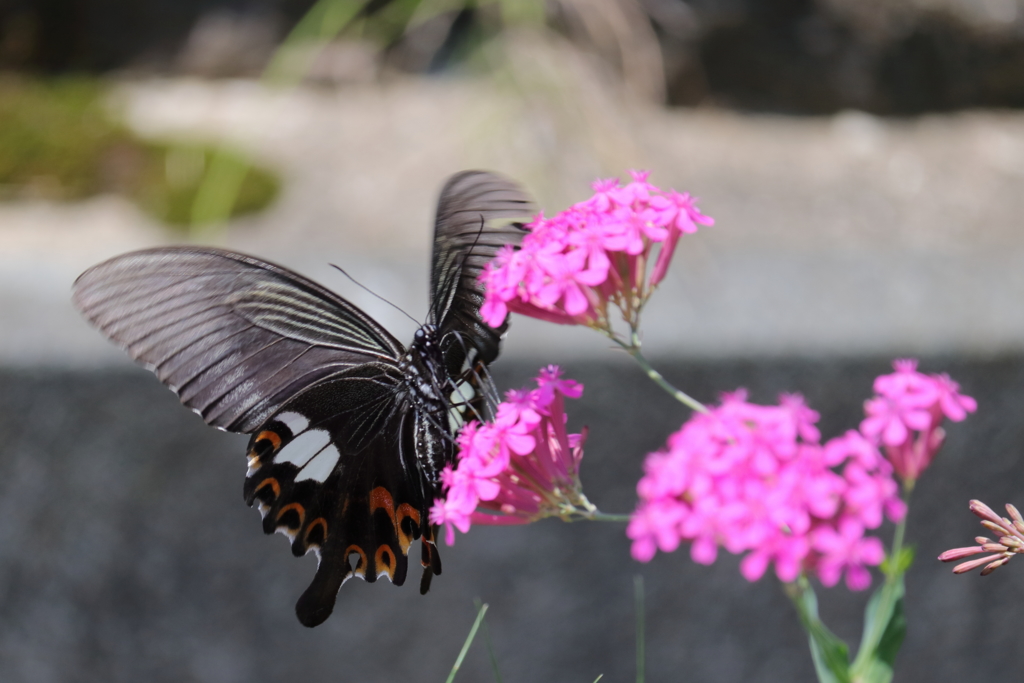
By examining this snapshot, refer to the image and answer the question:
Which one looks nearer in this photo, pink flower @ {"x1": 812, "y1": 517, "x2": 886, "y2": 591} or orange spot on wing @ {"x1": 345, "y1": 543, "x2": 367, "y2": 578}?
pink flower @ {"x1": 812, "y1": 517, "x2": 886, "y2": 591}

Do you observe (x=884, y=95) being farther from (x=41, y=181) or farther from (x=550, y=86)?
(x=41, y=181)

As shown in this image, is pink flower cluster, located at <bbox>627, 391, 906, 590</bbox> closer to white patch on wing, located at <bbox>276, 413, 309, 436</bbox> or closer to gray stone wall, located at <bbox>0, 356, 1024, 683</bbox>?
white patch on wing, located at <bbox>276, 413, 309, 436</bbox>

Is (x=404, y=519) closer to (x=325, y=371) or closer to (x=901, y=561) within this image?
(x=325, y=371)

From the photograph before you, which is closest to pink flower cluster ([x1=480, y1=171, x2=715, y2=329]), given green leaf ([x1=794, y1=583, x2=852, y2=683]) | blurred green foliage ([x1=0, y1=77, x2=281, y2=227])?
green leaf ([x1=794, y1=583, x2=852, y2=683])

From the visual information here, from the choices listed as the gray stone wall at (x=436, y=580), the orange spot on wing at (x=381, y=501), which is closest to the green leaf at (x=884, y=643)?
the orange spot on wing at (x=381, y=501)

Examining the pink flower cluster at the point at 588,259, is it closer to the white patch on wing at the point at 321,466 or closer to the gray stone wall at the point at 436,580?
the white patch on wing at the point at 321,466

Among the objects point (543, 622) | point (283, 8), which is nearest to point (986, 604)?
point (543, 622)
